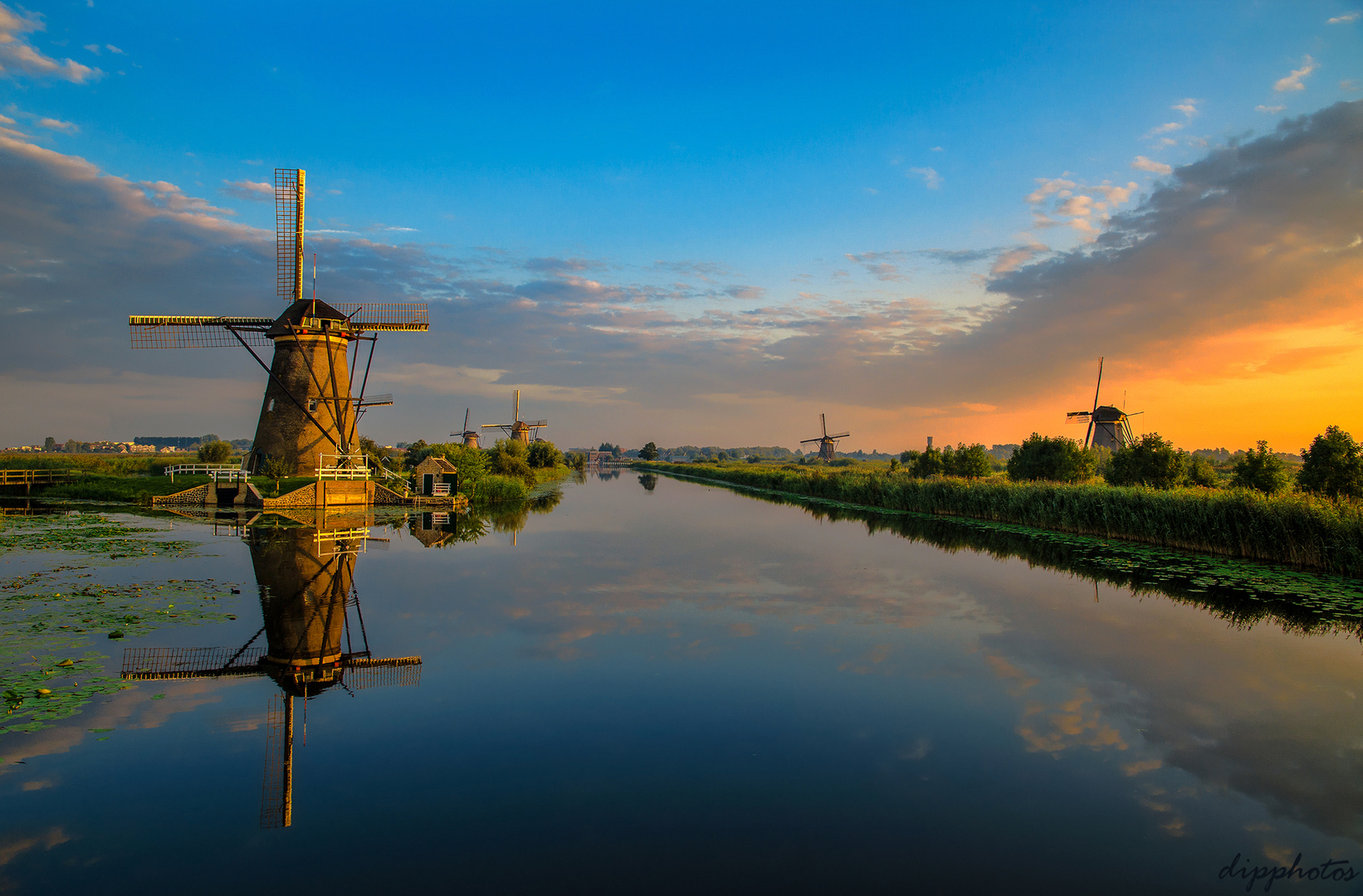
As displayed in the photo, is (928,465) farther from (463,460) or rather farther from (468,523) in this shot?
(468,523)

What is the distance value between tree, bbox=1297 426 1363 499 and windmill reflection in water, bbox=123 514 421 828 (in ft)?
89.0

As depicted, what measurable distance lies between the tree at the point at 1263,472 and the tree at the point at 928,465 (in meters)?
19.0

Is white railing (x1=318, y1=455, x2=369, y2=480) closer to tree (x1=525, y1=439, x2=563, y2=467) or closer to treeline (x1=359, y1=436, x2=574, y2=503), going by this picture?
treeline (x1=359, y1=436, x2=574, y2=503)

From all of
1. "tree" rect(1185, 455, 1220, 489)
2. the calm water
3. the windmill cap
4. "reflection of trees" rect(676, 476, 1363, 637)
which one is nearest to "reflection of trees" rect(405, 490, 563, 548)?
the calm water

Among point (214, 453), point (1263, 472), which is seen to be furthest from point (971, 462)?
point (214, 453)

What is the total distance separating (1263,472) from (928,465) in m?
21.3

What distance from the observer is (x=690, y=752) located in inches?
228

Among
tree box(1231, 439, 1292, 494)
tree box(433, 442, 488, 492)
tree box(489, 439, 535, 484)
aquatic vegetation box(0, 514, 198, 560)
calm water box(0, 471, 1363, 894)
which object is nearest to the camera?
calm water box(0, 471, 1363, 894)

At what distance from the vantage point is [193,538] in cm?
1783

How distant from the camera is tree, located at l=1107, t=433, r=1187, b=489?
27.3m

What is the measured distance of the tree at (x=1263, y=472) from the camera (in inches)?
898

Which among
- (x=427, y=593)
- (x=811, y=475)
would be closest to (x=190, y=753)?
(x=427, y=593)

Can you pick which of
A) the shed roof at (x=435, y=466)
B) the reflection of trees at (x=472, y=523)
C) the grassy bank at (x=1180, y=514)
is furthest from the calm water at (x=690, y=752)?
the shed roof at (x=435, y=466)

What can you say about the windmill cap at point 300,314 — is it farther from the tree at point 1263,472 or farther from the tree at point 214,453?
the tree at point 1263,472
